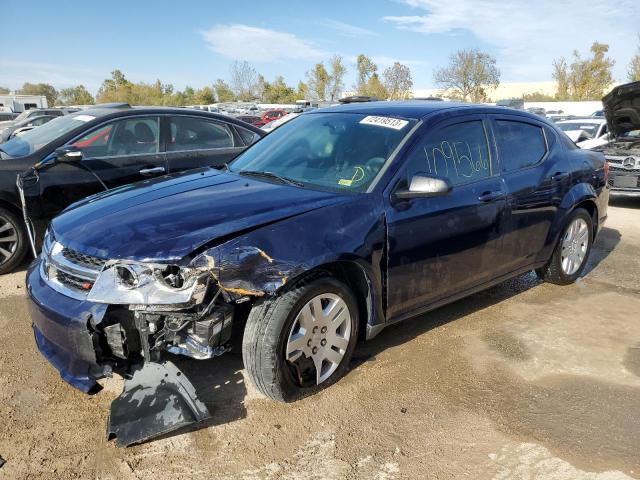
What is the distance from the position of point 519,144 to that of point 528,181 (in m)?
0.33

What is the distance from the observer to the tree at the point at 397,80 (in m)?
53.2

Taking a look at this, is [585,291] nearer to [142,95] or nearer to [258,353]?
[258,353]

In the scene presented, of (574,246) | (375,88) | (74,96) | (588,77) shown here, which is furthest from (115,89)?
(574,246)

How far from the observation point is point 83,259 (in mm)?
2705

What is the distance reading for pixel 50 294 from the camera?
277cm

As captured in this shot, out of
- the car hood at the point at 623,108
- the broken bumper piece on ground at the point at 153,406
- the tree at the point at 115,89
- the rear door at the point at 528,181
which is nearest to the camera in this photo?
the broken bumper piece on ground at the point at 153,406

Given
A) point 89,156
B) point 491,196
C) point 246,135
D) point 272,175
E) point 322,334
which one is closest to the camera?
point 322,334

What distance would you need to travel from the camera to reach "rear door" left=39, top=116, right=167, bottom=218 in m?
4.87

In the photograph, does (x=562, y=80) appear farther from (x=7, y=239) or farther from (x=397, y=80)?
(x=7, y=239)

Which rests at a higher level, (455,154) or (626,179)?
(455,154)

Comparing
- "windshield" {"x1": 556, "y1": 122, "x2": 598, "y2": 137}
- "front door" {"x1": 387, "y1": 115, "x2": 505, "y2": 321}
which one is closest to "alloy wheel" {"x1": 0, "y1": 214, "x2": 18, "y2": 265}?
"front door" {"x1": 387, "y1": 115, "x2": 505, "y2": 321}

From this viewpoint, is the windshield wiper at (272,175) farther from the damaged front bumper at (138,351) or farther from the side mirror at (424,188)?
the damaged front bumper at (138,351)

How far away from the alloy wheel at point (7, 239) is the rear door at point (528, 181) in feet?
14.9

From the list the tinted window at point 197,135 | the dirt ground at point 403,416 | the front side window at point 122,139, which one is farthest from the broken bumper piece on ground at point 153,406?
the tinted window at point 197,135
